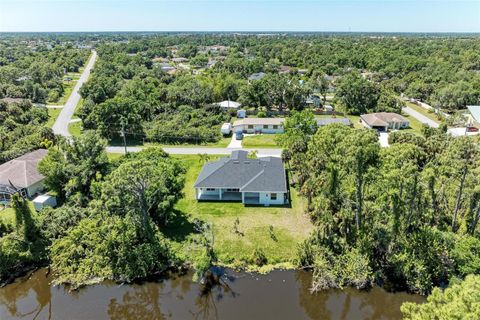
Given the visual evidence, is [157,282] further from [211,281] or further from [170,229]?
[170,229]

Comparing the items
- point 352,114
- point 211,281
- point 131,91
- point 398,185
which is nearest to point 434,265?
point 398,185

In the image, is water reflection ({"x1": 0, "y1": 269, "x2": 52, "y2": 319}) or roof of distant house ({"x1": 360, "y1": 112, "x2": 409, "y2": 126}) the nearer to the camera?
water reflection ({"x1": 0, "y1": 269, "x2": 52, "y2": 319})

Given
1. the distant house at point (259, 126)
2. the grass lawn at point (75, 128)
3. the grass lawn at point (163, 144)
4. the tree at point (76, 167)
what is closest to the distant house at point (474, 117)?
the distant house at point (259, 126)

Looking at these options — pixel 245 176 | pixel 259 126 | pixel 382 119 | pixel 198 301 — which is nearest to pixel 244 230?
pixel 245 176

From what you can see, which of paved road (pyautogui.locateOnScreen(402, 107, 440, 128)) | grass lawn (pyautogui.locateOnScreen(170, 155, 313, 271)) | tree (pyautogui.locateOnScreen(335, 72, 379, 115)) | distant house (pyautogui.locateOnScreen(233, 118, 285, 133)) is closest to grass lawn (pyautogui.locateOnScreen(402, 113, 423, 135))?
paved road (pyautogui.locateOnScreen(402, 107, 440, 128))

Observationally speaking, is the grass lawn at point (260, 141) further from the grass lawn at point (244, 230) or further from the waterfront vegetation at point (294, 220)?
the grass lawn at point (244, 230)

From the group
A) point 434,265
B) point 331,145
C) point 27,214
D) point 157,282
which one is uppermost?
point 331,145

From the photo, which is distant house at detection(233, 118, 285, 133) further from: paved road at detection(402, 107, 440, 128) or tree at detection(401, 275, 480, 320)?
tree at detection(401, 275, 480, 320)
